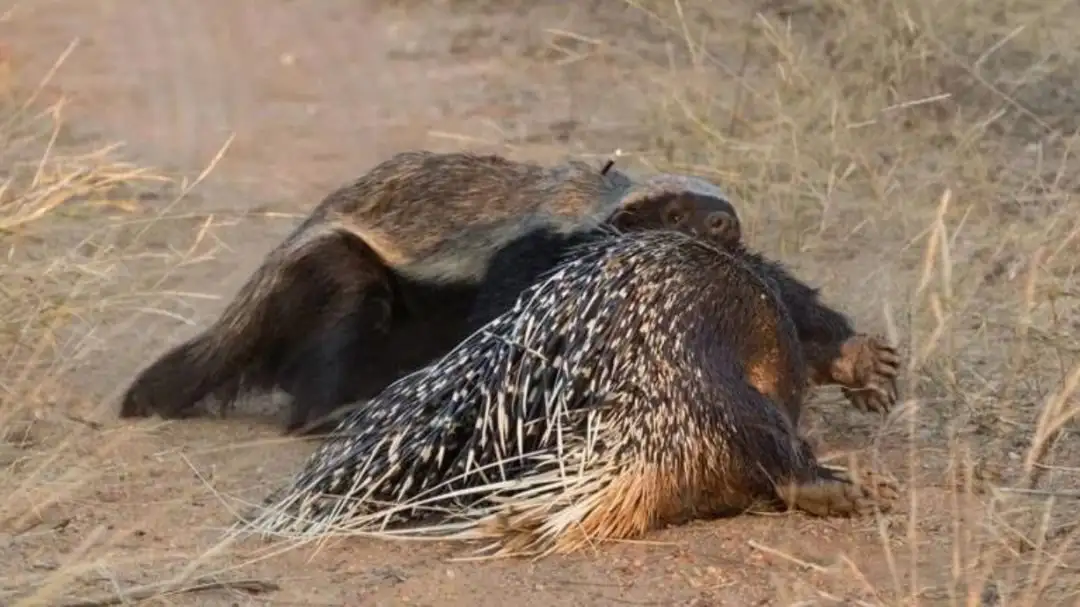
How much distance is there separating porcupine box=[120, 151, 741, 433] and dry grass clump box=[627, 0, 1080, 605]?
2.35 ft

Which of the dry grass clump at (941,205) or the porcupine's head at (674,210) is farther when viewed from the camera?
the porcupine's head at (674,210)

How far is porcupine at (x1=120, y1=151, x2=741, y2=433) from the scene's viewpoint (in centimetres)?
414

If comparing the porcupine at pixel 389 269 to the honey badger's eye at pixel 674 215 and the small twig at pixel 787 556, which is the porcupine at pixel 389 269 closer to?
the honey badger's eye at pixel 674 215

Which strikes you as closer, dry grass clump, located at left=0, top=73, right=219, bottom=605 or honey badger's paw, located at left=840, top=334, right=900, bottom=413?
dry grass clump, located at left=0, top=73, right=219, bottom=605

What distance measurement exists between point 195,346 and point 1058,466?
209 cm

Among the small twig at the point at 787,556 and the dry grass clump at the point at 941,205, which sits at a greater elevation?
the dry grass clump at the point at 941,205

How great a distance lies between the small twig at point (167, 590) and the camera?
9.12 feet

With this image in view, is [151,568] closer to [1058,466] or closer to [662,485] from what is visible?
[662,485]

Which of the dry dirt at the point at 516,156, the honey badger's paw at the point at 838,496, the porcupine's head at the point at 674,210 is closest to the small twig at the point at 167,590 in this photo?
the dry dirt at the point at 516,156

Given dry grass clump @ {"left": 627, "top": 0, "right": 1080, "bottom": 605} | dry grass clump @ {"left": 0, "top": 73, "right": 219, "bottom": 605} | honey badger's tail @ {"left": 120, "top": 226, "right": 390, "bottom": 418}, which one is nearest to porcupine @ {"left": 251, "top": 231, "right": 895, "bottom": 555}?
dry grass clump @ {"left": 627, "top": 0, "right": 1080, "bottom": 605}

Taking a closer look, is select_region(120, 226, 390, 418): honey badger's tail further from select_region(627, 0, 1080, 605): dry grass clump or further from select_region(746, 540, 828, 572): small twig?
select_region(746, 540, 828, 572): small twig

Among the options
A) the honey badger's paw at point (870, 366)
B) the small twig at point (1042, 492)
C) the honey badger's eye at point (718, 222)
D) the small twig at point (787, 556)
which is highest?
the honey badger's eye at point (718, 222)

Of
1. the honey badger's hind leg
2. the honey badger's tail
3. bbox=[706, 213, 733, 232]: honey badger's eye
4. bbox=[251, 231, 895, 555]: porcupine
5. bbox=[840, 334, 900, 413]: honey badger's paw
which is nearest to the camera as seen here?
bbox=[251, 231, 895, 555]: porcupine

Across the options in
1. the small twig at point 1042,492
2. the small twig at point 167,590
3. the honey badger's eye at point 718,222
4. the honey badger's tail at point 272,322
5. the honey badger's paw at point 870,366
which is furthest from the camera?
the honey badger's tail at point 272,322
